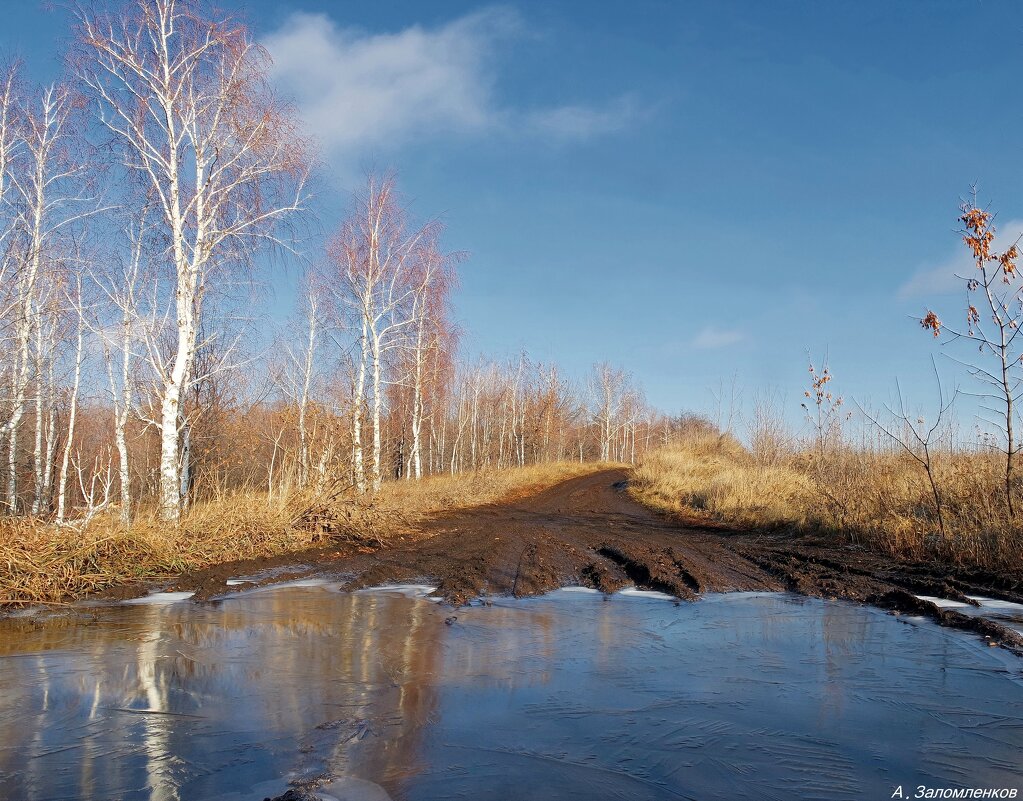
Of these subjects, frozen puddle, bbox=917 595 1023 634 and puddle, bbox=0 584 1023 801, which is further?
frozen puddle, bbox=917 595 1023 634

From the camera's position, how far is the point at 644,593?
28.2ft

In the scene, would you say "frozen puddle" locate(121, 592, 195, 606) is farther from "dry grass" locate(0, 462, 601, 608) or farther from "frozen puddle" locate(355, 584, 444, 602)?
"frozen puddle" locate(355, 584, 444, 602)

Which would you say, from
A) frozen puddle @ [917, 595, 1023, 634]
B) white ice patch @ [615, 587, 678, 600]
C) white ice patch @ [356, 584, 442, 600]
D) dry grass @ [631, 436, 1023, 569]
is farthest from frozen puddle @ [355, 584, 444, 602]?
dry grass @ [631, 436, 1023, 569]

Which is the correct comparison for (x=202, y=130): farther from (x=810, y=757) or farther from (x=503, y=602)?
(x=810, y=757)

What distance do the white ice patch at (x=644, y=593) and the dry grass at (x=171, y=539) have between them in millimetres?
5631

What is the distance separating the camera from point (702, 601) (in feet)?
26.8

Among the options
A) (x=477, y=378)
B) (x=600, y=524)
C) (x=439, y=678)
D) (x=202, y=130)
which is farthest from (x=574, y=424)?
(x=439, y=678)

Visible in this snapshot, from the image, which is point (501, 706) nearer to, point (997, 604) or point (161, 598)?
point (161, 598)

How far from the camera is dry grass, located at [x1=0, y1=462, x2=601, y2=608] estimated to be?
26.1 ft

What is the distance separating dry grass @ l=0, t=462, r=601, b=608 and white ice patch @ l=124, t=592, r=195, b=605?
707 millimetres

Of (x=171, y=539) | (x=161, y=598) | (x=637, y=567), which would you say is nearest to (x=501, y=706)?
(x=161, y=598)

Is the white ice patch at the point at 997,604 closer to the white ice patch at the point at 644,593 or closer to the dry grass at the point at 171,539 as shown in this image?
the white ice patch at the point at 644,593

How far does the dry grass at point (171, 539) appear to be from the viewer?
26.1 ft

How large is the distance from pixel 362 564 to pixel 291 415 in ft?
14.8
